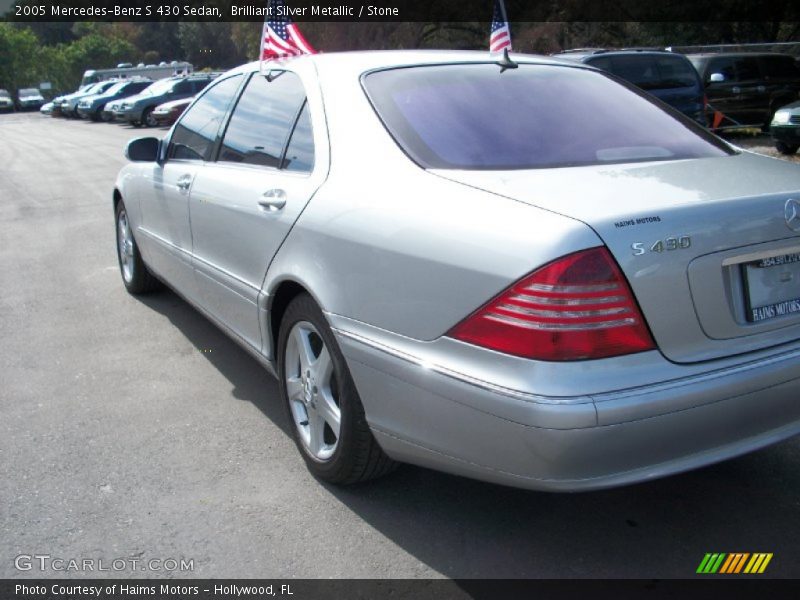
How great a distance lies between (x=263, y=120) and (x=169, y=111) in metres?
24.7

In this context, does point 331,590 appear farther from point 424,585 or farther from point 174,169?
point 174,169

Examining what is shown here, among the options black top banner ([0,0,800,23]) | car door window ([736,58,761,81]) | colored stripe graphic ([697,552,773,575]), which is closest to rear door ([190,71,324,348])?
colored stripe graphic ([697,552,773,575])

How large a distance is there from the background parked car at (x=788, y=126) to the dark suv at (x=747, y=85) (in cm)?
336

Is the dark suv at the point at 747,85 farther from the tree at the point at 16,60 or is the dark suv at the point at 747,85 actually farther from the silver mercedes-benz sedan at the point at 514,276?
the tree at the point at 16,60

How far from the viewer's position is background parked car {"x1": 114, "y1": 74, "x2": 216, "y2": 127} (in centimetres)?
2989

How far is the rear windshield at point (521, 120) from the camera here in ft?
10.2

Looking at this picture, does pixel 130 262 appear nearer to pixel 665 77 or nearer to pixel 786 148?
pixel 665 77

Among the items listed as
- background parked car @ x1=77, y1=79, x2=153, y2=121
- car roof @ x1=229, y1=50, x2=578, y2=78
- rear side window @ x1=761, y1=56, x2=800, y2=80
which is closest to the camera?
car roof @ x1=229, y1=50, x2=578, y2=78

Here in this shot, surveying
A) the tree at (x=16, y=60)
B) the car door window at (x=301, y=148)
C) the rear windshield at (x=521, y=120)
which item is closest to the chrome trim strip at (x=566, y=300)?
the rear windshield at (x=521, y=120)

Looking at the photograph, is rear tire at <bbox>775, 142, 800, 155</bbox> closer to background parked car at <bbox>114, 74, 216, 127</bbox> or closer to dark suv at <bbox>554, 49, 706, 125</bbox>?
dark suv at <bbox>554, 49, 706, 125</bbox>

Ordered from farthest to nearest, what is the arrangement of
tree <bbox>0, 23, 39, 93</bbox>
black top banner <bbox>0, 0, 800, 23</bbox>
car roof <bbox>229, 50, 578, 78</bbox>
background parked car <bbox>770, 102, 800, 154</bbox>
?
1. tree <bbox>0, 23, 39, 93</bbox>
2. black top banner <bbox>0, 0, 800, 23</bbox>
3. background parked car <bbox>770, 102, 800, 154</bbox>
4. car roof <bbox>229, 50, 578, 78</bbox>

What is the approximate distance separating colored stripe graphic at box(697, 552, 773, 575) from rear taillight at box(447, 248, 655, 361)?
89 centimetres

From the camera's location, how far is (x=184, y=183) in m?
4.65

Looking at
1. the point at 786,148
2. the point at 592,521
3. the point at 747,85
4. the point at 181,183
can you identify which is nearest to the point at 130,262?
the point at 181,183
